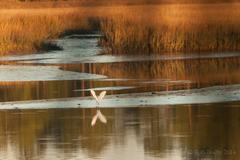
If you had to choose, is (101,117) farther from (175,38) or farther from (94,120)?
(175,38)

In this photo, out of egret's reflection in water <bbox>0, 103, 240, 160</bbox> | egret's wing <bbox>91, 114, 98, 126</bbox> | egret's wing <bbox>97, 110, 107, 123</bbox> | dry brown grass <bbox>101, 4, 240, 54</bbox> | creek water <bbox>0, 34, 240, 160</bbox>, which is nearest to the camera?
egret's reflection in water <bbox>0, 103, 240, 160</bbox>

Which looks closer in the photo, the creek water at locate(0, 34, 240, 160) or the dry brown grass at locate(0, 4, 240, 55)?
the creek water at locate(0, 34, 240, 160)

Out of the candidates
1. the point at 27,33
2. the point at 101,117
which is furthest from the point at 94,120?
the point at 27,33

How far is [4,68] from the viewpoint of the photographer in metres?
28.0

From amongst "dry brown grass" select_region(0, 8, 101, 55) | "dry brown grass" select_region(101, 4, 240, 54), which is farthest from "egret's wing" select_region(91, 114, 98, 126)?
"dry brown grass" select_region(0, 8, 101, 55)

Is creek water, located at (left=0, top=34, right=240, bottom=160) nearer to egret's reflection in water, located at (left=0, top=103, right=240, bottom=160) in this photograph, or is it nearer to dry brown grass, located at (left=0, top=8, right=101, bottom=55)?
egret's reflection in water, located at (left=0, top=103, right=240, bottom=160)

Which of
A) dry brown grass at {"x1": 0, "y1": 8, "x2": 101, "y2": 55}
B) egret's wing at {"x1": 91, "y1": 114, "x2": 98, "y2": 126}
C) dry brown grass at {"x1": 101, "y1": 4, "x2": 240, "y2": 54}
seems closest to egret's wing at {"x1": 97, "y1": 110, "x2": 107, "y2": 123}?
egret's wing at {"x1": 91, "y1": 114, "x2": 98, "y2": 126}

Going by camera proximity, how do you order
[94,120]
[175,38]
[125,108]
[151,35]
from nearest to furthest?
[94,120] < [125,108] < [175,38] < [151,35]

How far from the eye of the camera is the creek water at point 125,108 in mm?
12789

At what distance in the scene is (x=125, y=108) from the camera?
56.9 feet

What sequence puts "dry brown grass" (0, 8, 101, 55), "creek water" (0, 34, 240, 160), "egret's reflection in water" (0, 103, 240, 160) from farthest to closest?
"dry brown grass" (0, 8, 101, 55)
"creek water" (0, 34, 240, 160)
"egret's reflection in water" (0, 103, 240, 160)

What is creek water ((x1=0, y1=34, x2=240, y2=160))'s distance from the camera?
1279cm

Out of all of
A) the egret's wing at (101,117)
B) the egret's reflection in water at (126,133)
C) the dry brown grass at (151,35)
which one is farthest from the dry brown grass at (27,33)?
the egret's wing at (101,117)

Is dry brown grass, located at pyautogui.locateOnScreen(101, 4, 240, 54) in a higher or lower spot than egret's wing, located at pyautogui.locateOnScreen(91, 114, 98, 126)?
lower
